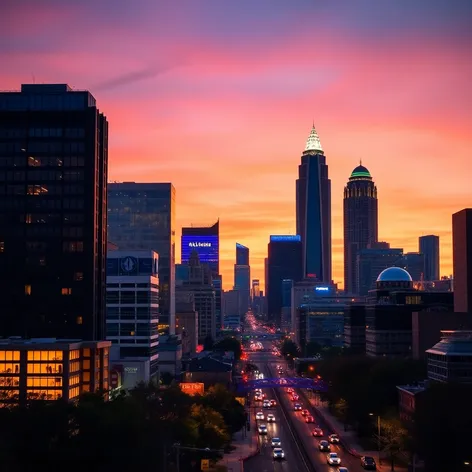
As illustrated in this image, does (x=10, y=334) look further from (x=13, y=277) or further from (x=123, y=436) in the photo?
(x=123, y=436)

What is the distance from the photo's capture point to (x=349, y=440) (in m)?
130

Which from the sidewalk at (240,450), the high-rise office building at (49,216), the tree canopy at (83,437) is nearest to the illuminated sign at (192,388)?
the sidewalk at (240,450)

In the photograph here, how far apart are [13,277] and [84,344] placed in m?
18.1

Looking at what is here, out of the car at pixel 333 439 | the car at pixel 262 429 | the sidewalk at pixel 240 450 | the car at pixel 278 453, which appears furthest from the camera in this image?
the car at pixel 262 429

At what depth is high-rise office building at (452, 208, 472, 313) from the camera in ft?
615

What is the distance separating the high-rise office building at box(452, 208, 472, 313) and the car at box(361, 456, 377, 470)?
88.5 metres

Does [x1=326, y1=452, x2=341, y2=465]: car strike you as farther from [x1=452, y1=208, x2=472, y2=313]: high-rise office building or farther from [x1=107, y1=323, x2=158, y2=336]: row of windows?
[x1=452, y1=208, x2=472, y2=313]: high-rise office building

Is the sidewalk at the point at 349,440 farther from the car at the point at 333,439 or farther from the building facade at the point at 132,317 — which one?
the building facade at the point at 132,317

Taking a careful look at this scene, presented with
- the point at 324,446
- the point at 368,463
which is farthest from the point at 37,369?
the point at 368,463

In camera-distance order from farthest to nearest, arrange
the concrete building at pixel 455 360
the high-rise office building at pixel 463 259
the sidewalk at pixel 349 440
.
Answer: the high-rise office building at pixel 463 259, the concrete building at pixel 455 360, the sidewalk at pixel 349 440

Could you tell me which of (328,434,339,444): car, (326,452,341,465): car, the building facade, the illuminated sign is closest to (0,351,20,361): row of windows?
(326,452,341,465): car

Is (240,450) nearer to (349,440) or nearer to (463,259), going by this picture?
(349,440)

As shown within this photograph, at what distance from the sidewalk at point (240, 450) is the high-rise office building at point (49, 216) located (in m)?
27.3

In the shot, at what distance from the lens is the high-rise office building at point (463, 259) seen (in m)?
187
